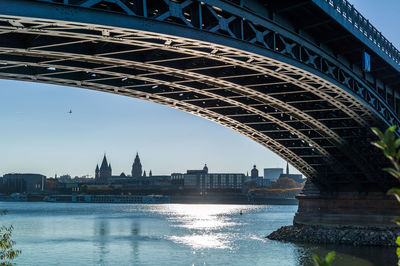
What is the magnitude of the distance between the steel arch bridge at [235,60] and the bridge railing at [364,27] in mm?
91

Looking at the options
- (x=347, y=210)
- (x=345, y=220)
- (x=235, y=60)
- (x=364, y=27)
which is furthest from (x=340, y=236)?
(x=235, y=60)

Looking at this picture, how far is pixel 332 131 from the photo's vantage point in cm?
4194

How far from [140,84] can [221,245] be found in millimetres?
29642

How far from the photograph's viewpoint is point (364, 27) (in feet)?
114

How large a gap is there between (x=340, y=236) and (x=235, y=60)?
1295 inches

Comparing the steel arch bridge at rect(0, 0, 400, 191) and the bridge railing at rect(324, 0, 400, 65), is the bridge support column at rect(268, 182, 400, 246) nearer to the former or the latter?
the steel arch bridge at rect(0, 0, 400, 191)

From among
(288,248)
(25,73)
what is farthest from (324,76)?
(288,248)

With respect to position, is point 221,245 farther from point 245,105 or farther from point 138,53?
point 138,53

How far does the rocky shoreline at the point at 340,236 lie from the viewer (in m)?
48.6

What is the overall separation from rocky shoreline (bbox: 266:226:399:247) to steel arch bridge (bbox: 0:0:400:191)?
5.07 m

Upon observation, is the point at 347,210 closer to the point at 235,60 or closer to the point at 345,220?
the point at 345,220

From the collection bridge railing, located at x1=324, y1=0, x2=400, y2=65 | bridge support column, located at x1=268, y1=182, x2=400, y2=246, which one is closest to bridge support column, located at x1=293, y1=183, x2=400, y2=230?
bridge support column, located at x1=268, y1=182, x2=400, y2=246

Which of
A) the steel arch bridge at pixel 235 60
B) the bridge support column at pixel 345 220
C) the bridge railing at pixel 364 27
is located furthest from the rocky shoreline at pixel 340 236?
the bridge railing at pixel 364 27

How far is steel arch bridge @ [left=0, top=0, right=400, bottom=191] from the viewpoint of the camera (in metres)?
18.4
